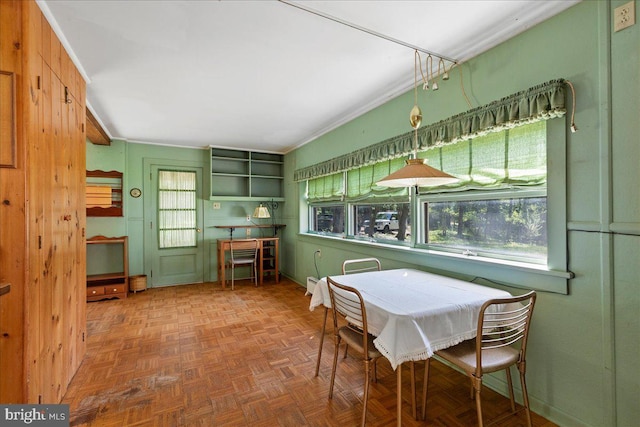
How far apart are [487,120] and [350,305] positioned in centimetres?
159

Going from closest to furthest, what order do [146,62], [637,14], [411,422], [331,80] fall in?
[637,14], [411,422], [146,62], [331,80]

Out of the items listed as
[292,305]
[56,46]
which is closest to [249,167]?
[292,305]

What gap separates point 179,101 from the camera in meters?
3.15

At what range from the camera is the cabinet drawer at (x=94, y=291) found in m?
4.09

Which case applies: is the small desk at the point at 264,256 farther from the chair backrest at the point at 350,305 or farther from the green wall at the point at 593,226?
the green wall at the point at 593,226

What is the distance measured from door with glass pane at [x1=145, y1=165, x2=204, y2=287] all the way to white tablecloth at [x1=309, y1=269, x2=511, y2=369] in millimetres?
3944

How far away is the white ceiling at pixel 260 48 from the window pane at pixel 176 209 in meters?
1.69

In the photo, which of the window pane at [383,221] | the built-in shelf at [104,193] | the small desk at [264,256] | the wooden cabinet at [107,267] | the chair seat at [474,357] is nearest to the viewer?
the chair seat at [474,357]

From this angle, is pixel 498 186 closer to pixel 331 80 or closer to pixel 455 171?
pixel 455 171

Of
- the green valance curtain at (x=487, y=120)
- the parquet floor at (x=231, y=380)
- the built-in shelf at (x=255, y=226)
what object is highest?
the green valance curtain at (x=487, y=120)

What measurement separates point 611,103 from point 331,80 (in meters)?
1.96

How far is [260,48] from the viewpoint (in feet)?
7.05

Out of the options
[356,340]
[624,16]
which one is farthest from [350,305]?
[624,16]

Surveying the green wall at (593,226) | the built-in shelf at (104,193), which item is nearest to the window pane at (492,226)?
the green wall at (593,226)
